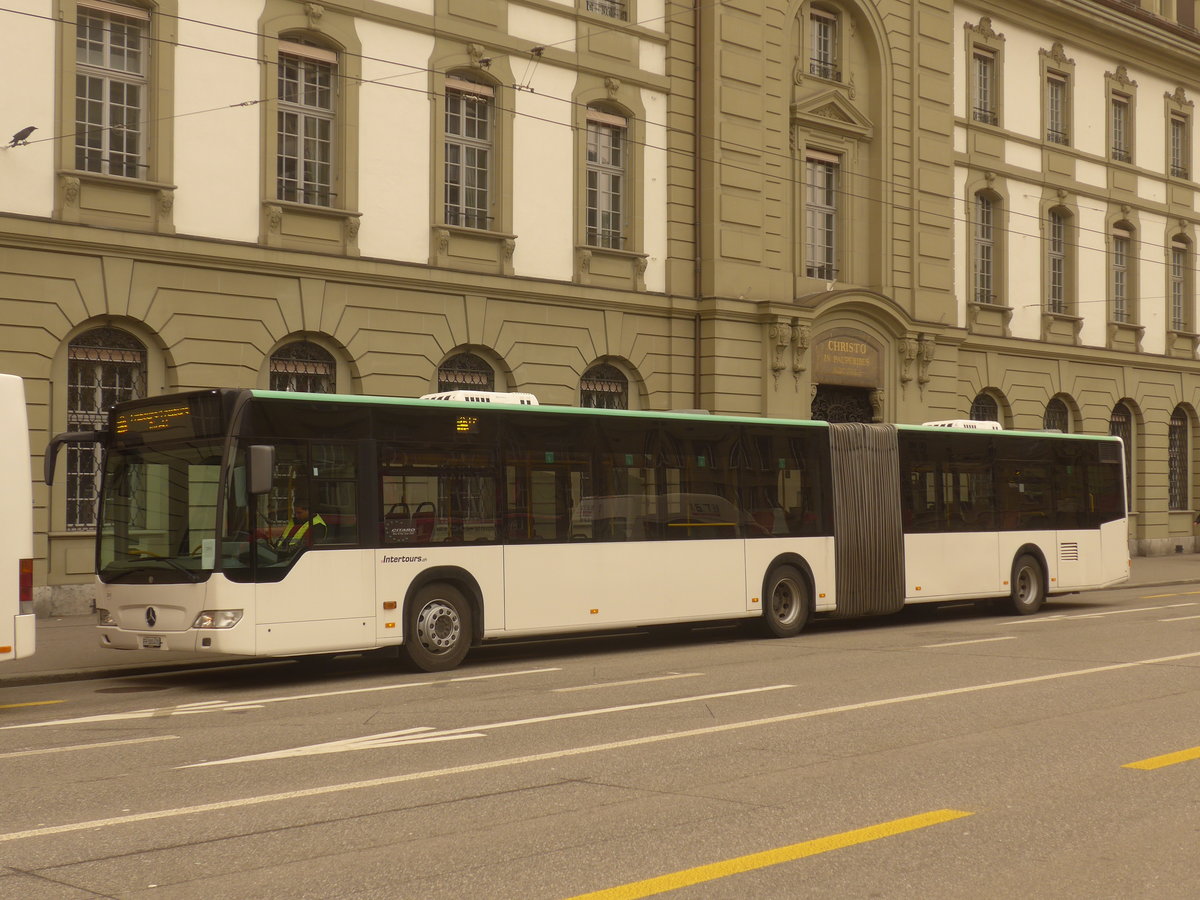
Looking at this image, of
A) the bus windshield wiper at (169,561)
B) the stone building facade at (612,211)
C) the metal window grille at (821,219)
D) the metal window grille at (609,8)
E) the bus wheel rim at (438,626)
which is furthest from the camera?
the metal window grille at (821,219)

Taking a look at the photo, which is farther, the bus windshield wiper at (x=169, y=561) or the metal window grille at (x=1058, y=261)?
the metal window grille at (x=1058, y=261)

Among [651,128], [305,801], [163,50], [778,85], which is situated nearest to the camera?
[305,801]

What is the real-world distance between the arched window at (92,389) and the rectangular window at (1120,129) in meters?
28.3

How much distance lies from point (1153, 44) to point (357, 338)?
87.1ft

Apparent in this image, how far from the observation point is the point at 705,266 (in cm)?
2755

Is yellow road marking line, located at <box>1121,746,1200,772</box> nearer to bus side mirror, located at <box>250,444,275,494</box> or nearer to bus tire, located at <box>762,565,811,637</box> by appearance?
bus side mirror, located at <box>250,444,275,494</box>

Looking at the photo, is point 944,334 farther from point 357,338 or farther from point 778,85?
point 357,338

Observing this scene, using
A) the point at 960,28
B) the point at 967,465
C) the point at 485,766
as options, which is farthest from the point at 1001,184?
the point at 485,766

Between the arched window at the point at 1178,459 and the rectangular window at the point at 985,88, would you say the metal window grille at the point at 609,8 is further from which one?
the arched window at the point at 1178,459

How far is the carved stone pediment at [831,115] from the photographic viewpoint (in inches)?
1168

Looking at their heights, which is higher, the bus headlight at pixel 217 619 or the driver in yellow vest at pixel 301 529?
the driver in yellow vest at pixel 301 529

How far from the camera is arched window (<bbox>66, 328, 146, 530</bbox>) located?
64.7 ft

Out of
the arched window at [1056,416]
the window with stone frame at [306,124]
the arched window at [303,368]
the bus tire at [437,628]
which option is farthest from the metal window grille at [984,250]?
the bus tire at [437,628]

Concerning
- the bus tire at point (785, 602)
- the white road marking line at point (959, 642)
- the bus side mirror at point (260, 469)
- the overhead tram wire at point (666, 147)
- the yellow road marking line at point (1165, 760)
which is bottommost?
the white road marking line at point (959, 642)
